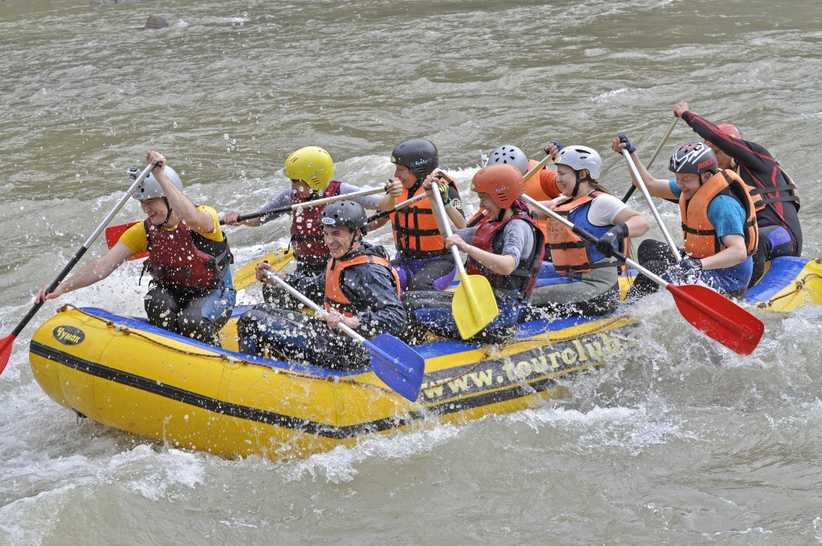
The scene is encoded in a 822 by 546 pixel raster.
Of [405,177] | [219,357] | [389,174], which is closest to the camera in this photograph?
[219,357]

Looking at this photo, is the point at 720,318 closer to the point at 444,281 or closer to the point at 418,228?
A: the point at 444,281

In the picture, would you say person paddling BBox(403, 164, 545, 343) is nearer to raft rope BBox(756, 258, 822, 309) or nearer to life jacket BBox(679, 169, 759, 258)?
life jacket BBox(679, 169, 759, 258)

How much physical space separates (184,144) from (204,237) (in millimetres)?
7652

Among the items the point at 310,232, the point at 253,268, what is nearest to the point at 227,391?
the point at 310,232

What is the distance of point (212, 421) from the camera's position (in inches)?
191

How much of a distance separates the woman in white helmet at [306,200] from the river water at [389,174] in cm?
134

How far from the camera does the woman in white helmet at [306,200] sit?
5996 mm

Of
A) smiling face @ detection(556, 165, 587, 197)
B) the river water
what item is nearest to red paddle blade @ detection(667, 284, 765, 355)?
the river water

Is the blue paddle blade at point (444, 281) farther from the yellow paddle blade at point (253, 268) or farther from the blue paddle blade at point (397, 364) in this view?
the yellow paddle blade at point (253, 268)

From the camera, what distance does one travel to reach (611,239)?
17.6ft

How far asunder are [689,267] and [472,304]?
184cm

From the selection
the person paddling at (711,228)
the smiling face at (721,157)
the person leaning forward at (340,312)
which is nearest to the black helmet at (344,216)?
the person leaning forward at (340,312)

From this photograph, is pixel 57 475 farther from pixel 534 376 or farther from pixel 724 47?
pixel 724 47

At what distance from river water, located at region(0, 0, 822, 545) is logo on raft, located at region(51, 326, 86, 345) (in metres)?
0.74
